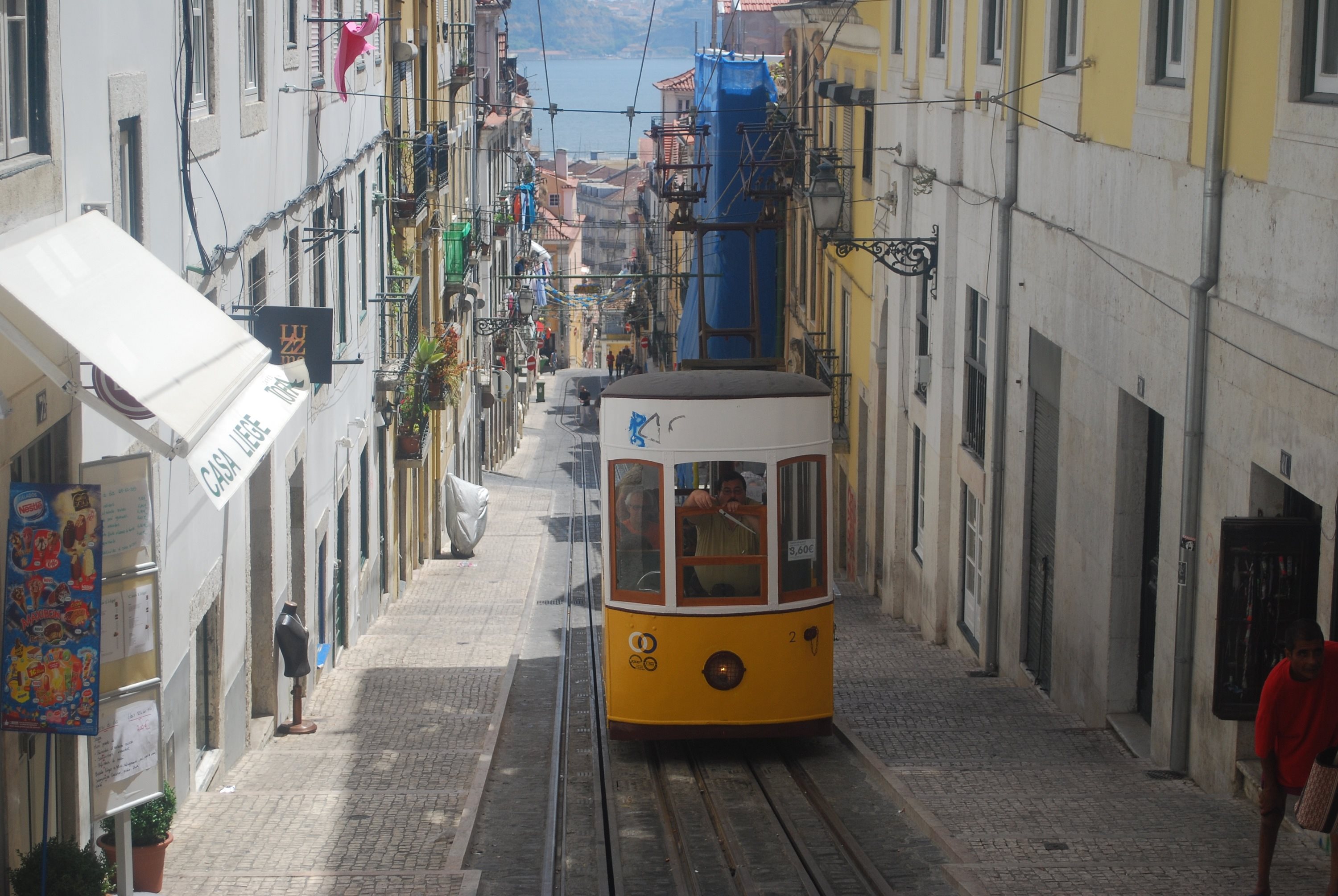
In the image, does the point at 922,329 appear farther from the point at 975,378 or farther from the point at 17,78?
the point at 17,78

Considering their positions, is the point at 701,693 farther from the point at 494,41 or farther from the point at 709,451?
the point at 494,41

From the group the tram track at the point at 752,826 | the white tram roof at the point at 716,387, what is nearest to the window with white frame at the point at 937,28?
the white tram roof at the point at 716,387

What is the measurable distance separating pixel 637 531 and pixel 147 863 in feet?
13.8

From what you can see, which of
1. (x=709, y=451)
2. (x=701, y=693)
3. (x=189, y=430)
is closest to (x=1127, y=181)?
(x=709, y=451)

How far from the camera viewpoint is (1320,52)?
7.64 meters

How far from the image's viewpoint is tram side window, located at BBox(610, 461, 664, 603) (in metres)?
10.6

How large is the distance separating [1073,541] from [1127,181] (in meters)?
2.86

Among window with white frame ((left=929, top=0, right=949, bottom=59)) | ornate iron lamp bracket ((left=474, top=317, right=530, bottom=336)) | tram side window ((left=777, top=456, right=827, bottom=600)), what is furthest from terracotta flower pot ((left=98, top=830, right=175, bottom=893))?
ornate iron lamp bracket ((left=474, top=317, right=530, bottom=336))

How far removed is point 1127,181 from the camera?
34.1 ft

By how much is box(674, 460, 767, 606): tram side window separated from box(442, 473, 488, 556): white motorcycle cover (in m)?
17.0

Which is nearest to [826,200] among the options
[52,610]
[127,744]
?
[127,744]

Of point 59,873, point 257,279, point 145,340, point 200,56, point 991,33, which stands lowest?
point 59,873

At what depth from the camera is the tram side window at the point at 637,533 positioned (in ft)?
34.6

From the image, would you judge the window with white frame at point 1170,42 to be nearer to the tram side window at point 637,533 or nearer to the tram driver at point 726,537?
the tram driver at point 726,537
